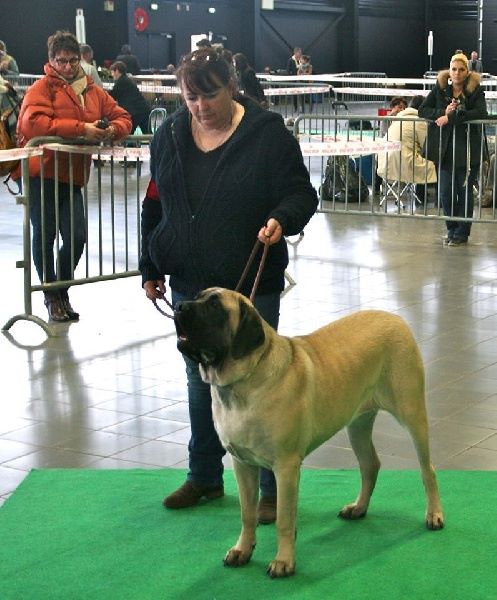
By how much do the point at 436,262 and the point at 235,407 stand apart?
6408 mm

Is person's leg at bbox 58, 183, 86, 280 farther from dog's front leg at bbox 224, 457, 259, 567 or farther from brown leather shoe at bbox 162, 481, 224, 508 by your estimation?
dog's front leg at bbox 224, 457, 259, 567

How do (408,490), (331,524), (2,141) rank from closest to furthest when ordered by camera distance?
(331,524), (408,490), (2,141)

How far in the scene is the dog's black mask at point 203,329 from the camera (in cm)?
326

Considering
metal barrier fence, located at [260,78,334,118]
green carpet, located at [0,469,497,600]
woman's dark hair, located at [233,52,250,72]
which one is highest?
metal barrier fence, located at [260,78,334,118]

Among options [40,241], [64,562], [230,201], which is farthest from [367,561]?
[40,241]

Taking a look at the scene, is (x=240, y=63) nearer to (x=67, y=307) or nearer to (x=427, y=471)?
(x=67, y=307)

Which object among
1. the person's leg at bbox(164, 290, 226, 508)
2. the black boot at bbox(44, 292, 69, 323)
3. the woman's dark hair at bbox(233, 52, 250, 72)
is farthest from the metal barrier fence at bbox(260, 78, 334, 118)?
the person's leg at bbox(164, 290, 226, 508)

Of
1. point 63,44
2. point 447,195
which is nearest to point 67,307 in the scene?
point 63,44

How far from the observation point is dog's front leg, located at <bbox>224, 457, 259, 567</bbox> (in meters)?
3.67

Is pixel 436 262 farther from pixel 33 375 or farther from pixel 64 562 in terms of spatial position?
pixel 64 562

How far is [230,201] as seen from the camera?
3.91 metres

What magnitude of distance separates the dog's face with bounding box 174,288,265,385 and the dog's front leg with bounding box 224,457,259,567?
41 cm

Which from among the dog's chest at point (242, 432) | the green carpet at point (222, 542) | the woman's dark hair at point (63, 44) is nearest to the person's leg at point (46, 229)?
the woman's dark hair at point (63, 44)

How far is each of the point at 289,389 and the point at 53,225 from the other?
14.7 ft
